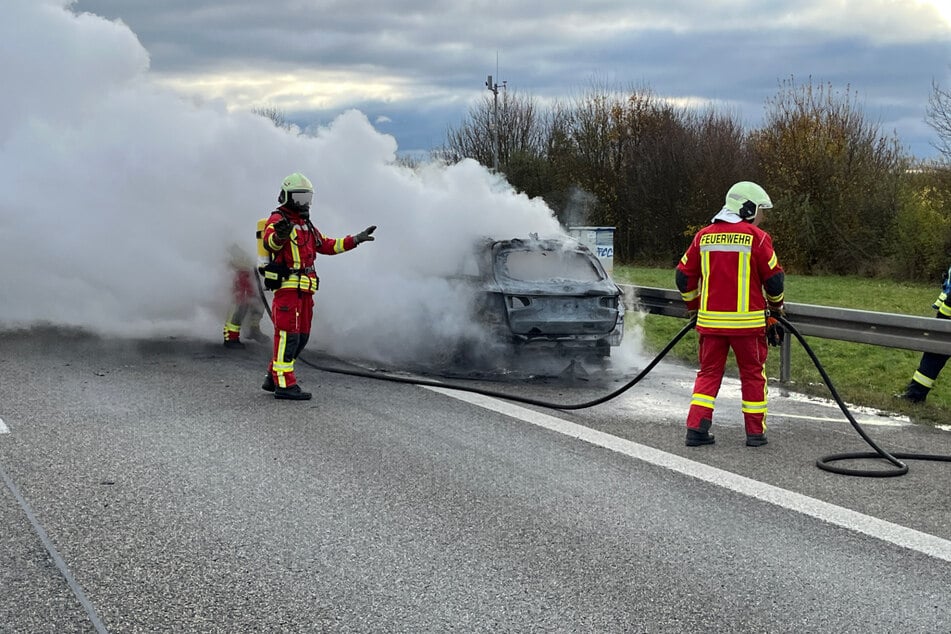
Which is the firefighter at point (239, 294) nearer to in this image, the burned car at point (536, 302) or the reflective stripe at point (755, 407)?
the burned car at point (536, 302)

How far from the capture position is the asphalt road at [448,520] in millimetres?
3977

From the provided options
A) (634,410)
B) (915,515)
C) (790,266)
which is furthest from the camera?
(790,266)

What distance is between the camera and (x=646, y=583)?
14.0 feet

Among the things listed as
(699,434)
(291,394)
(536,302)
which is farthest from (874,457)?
(291,394)

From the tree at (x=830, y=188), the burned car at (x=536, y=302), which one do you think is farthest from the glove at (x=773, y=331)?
the tree at (x=830, y=188)

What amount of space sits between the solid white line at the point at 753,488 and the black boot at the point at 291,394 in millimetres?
1552

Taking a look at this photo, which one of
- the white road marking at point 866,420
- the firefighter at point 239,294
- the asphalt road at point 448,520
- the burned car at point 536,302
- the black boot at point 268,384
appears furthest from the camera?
the firefighter at point 239,294

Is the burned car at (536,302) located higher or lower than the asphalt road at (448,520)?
higher

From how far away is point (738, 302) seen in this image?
22.8 ft

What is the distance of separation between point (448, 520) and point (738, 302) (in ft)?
9.64

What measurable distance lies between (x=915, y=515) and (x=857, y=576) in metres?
1.18

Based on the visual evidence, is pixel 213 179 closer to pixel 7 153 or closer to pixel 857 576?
pixel 7 153

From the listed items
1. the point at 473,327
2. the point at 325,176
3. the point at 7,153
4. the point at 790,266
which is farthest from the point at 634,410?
the point at 790,266

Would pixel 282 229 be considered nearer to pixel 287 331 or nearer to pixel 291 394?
pixel 287 331
